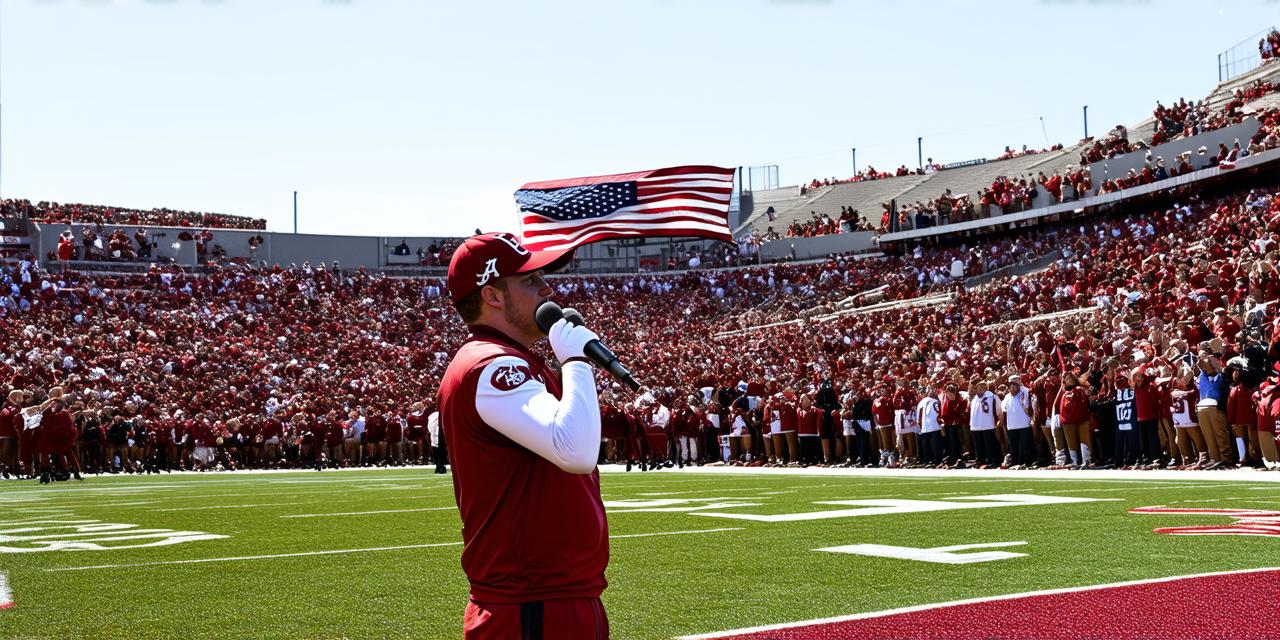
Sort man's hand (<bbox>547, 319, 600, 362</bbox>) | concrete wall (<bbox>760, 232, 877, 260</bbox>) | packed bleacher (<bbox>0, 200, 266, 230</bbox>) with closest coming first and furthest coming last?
man's hand (<bbox>547, 319, 600, 362</bbox>)
packed bleacher (<bbox>0, 200, 266, 230</bbox>)
concrete wall (<bbox>760, 232, 877, 260</bbox>)

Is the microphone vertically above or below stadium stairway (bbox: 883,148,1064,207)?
below

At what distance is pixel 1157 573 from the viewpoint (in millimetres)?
6301

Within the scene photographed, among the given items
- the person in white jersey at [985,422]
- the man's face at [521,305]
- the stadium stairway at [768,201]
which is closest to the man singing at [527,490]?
the man's face at [521,305]

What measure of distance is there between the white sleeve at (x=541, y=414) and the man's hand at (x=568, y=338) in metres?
0.10

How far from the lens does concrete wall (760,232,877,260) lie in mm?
48031

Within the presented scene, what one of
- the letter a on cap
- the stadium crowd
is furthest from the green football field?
the stadium crowd

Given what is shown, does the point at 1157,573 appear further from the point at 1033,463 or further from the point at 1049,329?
the point at 1049,329

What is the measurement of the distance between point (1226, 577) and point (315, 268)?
44.9 meters

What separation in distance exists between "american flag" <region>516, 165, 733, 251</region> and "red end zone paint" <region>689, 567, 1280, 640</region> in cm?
1402

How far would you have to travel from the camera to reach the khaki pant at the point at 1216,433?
52.2ft

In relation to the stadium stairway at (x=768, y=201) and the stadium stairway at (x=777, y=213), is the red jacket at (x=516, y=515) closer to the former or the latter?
the stadium stairway at (x=777, y=213)

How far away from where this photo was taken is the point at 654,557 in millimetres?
7746

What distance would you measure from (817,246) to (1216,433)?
33.2m

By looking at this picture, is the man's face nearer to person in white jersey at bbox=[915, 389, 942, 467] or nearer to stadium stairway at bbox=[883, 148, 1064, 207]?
person in white jersey at bbox=[915, 389, 942, 467]
